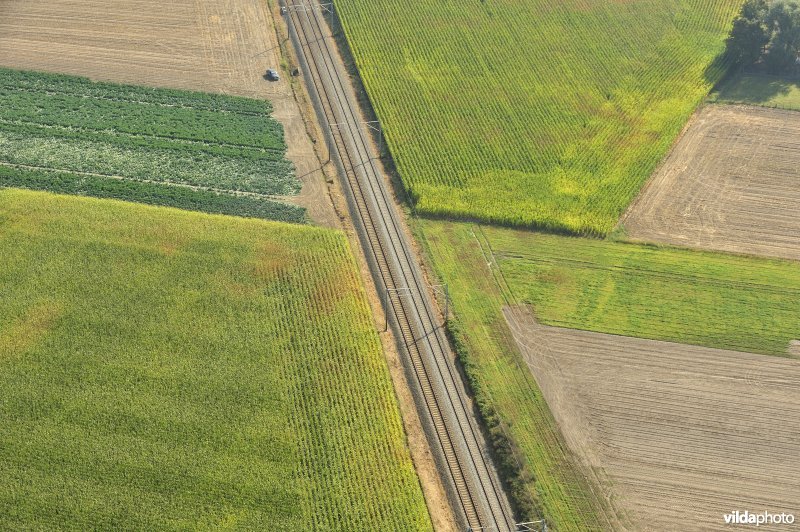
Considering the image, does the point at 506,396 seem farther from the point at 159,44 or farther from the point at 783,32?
the point at 783,32

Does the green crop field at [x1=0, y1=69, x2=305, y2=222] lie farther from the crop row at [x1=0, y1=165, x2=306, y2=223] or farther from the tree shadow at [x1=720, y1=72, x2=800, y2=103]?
the tree shadow at [x1=720, y1=72, x2=800, y2=103]

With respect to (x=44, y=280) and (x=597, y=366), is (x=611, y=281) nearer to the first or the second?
(x=597, y=366)

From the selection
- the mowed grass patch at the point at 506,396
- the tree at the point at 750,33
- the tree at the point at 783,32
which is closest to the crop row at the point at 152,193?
the mowed grass patch at the point at 506,396

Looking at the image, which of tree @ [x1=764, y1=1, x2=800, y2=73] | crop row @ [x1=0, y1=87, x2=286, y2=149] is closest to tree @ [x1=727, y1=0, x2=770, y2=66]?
tree @ [x1=764, y1=1, x2=800, y2=73]

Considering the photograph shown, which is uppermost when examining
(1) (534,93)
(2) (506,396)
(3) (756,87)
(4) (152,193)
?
(3) (756,87)

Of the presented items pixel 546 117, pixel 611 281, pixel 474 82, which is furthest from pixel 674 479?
pixel 474 82

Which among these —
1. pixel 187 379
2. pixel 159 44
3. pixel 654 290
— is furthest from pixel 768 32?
pixel 187 379
